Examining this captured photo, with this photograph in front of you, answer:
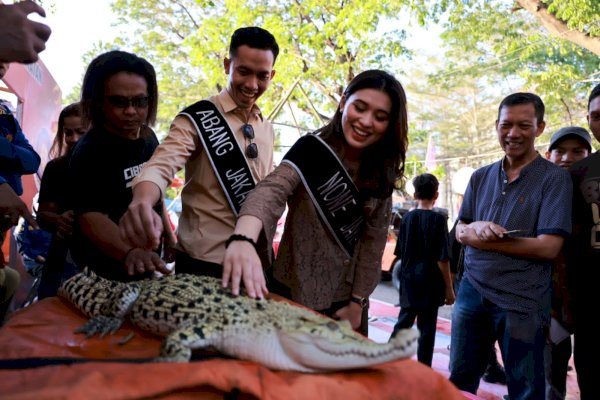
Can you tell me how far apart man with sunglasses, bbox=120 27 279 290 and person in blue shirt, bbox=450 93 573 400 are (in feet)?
4.06

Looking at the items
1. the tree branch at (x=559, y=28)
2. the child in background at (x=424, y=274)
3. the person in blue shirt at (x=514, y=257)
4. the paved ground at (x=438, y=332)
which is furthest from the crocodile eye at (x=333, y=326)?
the tree branch at (x=559, y=28)

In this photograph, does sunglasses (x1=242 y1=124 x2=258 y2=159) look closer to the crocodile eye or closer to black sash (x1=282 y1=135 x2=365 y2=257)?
black sash (x1=282 y1=135 x2=365 y2=257)

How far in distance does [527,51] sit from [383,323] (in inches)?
245

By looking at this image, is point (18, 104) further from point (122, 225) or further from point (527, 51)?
point (527, 51)

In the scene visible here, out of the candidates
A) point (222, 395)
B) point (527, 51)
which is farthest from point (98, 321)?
point (527, 51)

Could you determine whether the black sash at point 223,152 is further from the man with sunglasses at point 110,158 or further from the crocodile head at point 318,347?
the crocodile head at point 318,347

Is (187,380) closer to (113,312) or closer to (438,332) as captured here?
(113,312)

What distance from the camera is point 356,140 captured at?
1.89 m

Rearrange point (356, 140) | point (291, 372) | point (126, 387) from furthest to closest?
1. point (356, 140)
2. point (291, 372)
3. point (126, 387)

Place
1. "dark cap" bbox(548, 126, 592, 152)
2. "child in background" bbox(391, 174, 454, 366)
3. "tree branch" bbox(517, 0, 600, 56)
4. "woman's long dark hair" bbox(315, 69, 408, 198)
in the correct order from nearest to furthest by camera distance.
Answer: "woman's long dark hair" bbox(315, 69, 408, 198)
"dark cap" bbox(548, 126, 592, 152)
"child in background" bbox(391, 174, 454, 366)
"tree branch" bbox(517, 0, 600, 56)

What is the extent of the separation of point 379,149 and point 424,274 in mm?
2360

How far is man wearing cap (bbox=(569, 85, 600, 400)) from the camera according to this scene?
238cm

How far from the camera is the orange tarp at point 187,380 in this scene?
88cm

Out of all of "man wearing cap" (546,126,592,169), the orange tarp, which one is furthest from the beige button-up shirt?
"man wearing cap" (546,126,592,169)
